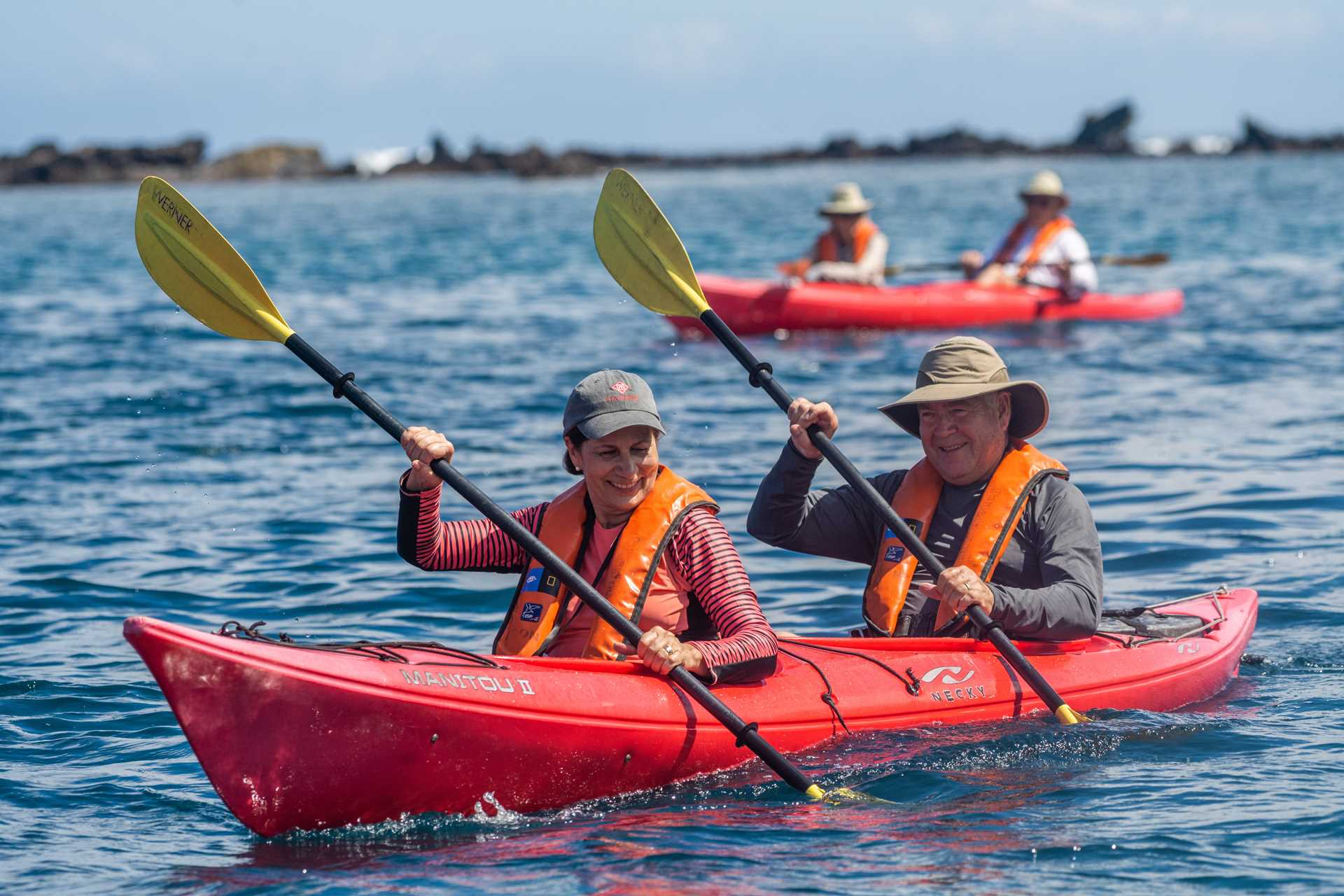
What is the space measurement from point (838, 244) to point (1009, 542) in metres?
10.4

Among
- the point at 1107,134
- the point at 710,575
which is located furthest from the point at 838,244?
the point at 1107,134

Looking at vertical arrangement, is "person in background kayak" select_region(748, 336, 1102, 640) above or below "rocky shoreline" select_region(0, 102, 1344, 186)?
below

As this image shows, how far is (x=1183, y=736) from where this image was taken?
532 centimetres

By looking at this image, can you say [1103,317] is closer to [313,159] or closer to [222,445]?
[222,445]

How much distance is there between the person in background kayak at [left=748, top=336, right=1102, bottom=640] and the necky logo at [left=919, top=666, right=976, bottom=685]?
0.19 metres

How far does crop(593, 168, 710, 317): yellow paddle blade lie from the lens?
623cm

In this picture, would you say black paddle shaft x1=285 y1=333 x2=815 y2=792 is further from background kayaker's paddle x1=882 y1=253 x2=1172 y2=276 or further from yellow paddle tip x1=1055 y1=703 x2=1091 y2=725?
background kayaker's paddle x1=882 y1=253 x2=1172 y2=276

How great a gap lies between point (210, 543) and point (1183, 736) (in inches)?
197

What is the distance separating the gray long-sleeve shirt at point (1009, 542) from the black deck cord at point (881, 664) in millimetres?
307

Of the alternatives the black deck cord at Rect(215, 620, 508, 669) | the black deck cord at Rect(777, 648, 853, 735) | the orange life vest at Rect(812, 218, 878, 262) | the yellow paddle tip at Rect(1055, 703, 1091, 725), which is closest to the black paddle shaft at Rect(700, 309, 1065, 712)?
the yellow paddle tip at Rect(1055, 703, 1091, 725)

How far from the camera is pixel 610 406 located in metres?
4.60

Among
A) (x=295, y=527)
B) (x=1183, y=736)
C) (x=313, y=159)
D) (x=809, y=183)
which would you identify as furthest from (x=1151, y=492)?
(x=313, y=159)

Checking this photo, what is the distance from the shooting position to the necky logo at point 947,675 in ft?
17.0

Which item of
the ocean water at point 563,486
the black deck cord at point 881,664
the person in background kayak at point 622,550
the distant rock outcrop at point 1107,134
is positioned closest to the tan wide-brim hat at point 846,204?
the ocean water at point 563,486
